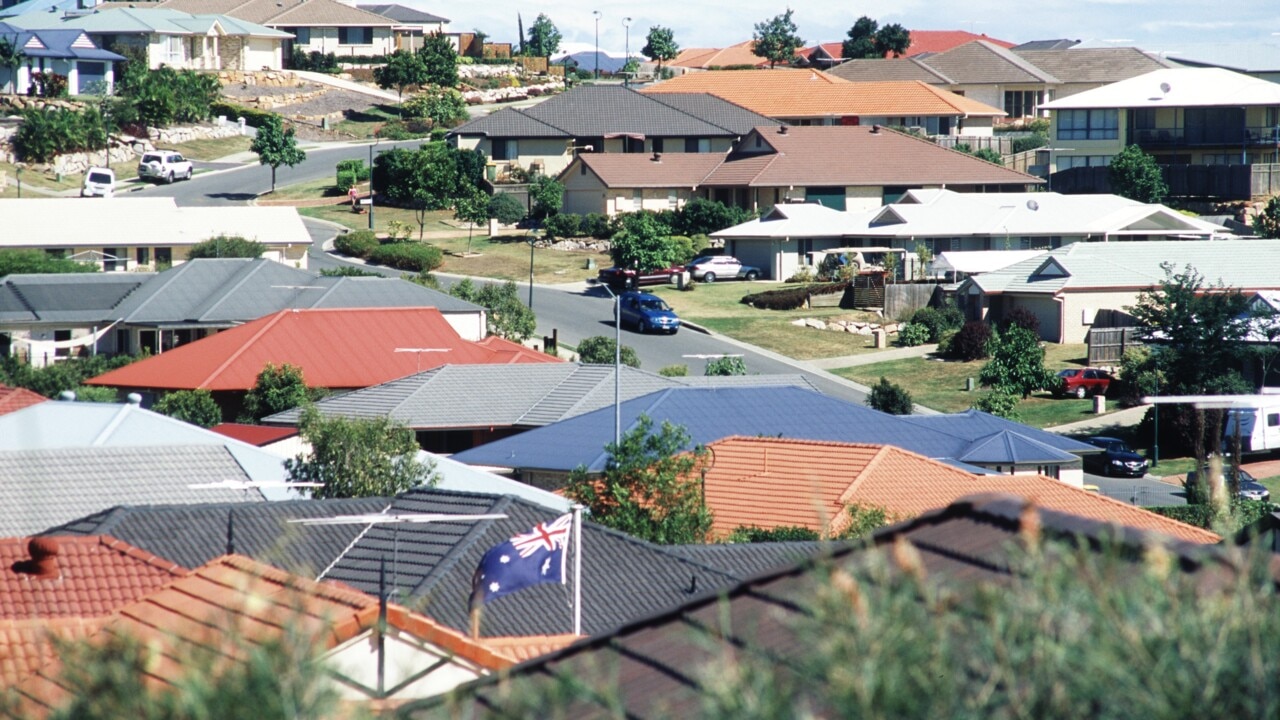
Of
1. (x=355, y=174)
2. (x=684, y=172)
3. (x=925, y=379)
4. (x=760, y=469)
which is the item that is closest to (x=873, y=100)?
(x=684, y=172)

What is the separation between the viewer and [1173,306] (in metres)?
56.8

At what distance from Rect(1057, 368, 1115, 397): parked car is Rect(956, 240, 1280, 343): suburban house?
7.66 m

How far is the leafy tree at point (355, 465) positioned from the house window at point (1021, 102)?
10918 centimetres

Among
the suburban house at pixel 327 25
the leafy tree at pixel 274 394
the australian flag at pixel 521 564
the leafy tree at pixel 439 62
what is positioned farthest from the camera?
the suburban house at pixel 327 25

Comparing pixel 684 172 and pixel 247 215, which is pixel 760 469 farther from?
pixel 684 172

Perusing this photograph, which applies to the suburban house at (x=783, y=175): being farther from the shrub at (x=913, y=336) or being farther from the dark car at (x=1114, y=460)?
the dark car at (x=1114, y=460)

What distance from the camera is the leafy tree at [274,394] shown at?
50.3 m

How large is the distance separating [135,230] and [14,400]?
39.4 meters

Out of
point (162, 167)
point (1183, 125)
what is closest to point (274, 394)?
point (162, 167)

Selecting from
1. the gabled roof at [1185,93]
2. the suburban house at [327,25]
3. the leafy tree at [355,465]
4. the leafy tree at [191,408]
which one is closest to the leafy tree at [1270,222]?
the gabled roof at [1185,93]

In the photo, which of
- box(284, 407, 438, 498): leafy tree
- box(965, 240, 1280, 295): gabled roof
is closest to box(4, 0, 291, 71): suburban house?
box(965, 240, 1280, 295): gabled roof

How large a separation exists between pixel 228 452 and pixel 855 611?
85.1ft

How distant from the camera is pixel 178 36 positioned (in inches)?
4875

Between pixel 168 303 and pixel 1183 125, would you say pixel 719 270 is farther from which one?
pixel 1183 125
